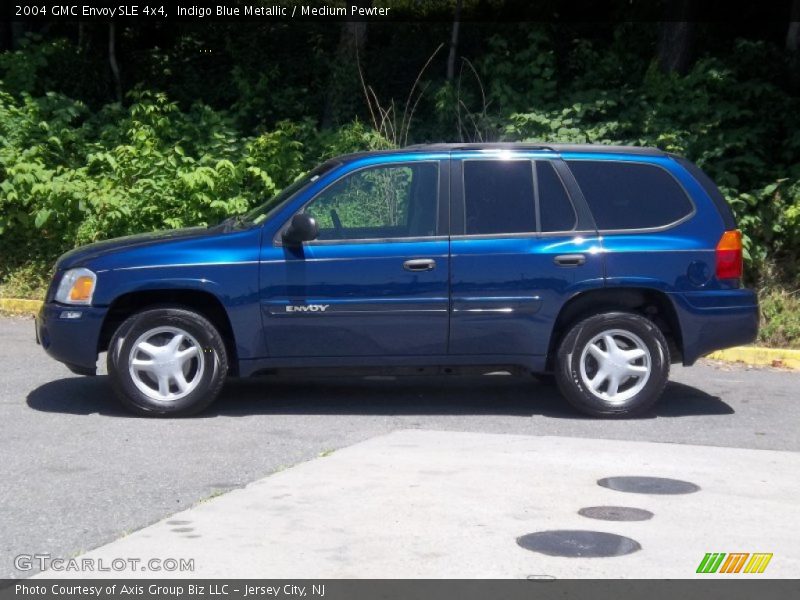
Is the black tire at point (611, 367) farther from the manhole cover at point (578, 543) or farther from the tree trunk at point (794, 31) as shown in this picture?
the tree trunk at point (794, 31)

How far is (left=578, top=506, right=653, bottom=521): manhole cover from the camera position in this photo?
6102mm

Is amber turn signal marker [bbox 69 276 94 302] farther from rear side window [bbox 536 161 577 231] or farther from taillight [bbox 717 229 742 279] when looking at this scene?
taillight [bbox 717 229 742 279]

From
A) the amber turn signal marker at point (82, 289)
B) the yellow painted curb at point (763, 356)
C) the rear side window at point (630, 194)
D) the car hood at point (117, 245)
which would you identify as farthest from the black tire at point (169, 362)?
the yellow painted curb at point (763, 356)

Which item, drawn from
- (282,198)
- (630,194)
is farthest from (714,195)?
(282,198)

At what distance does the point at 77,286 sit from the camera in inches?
335

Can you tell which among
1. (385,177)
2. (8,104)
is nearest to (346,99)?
(8,104)

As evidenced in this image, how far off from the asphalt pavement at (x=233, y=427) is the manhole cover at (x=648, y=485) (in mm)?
1235

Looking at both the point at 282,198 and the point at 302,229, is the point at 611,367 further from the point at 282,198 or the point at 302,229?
the point at 282,198

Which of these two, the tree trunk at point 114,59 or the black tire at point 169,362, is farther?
the tree trunk at point 114,59

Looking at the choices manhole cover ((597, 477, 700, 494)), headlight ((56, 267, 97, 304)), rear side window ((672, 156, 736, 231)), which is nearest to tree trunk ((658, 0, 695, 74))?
rear side window ((672, 156, 736, 231))

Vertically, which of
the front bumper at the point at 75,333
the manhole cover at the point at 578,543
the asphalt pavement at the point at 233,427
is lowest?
the manhole cover at the point at 578,543

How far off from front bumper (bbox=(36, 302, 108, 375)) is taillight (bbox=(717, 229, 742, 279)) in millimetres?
4209

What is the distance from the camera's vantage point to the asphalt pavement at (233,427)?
6.26m

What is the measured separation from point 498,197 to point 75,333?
119 inches
